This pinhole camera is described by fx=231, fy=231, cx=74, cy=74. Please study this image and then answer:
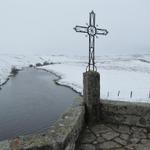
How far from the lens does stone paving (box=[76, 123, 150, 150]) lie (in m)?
4.18

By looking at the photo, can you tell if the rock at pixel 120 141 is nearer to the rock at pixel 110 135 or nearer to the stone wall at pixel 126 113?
the rock at pixel 110 135

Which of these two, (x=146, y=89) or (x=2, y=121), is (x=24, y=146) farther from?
(x=146, y=89)

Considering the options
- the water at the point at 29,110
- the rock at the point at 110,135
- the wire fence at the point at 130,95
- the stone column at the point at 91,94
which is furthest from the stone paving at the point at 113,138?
the wire fence at the point at 130,95

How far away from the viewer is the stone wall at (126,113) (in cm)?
477

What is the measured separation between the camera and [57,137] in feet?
10.9

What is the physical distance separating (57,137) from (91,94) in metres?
1.73

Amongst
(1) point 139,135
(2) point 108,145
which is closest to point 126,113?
(1) point 139,135

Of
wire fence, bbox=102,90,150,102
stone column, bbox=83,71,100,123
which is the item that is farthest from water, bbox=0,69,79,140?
stone column, bbox=83,71,100,123

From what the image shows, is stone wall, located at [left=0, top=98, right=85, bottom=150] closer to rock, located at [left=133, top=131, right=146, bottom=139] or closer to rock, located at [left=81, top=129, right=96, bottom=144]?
rock, located at [left=81, top=129, right=96, bottom=144]

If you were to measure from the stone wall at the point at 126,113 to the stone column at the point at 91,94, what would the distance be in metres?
0.17

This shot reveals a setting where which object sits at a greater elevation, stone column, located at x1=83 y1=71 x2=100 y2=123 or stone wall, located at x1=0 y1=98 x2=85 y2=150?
stone column, located at x1=83 y1=71 x2=100 y2=123

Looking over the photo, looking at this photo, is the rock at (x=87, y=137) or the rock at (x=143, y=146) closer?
the rock at (x=143, y=146)

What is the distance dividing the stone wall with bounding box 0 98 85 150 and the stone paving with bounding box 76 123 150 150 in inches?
9.7

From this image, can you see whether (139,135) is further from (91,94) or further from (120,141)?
(91,94)
